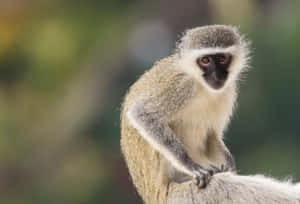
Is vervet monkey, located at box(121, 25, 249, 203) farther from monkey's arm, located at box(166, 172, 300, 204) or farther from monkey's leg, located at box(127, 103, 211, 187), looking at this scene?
monkey's arm, located at box(166, 172, 300, 204)

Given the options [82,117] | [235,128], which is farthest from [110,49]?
[235,128]

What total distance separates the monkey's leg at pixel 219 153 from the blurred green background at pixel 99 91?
896cm

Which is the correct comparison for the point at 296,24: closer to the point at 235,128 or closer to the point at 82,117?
the point at 235,128

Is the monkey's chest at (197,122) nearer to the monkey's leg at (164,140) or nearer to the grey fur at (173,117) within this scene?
the grey fur at (173,117)

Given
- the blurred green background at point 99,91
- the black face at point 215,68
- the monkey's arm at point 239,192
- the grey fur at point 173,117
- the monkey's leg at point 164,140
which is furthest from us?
the blurred green background at point 99,91

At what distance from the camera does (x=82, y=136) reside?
17.6 m

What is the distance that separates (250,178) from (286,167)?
31.3 feet

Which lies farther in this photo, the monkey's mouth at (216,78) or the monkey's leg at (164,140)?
the monkey's mouth at (216,78)

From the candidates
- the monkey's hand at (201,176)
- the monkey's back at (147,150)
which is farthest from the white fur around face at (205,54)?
the monkey's hand at (201,176)

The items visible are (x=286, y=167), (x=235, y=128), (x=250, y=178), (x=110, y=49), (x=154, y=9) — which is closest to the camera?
(x=250, y=178)

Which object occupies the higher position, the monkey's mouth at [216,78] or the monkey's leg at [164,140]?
the monkey's mouth at [216,78]

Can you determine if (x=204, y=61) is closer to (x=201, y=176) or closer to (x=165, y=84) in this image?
(x=165, y=84)

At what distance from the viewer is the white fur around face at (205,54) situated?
22.3 feet

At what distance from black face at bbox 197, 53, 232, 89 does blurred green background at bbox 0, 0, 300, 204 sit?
31.1ft
